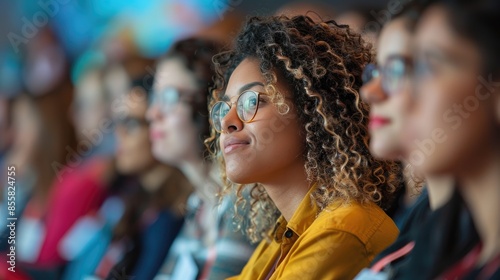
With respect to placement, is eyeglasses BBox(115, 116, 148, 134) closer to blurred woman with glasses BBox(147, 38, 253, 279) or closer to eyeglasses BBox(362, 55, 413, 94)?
blurred woman with glasses BBox(147, 38, 253, 279)

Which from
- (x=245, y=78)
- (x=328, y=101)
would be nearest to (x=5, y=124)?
(x=245, y=78)

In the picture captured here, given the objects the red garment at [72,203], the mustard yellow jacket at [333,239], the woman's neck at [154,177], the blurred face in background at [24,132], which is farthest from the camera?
the blurred face in background at [24,132]

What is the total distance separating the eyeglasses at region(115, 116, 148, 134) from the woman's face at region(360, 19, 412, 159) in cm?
152

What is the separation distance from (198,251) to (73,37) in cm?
123

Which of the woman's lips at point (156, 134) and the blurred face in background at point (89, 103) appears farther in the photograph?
the blurred face in background at point (89, 103)

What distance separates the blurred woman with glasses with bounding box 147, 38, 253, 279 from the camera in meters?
2.38

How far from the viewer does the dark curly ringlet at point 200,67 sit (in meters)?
2.42

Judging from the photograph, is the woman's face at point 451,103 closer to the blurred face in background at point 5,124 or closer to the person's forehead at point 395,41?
the person's forehead at point 395,41

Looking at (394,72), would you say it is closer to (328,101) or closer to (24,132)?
(328,101)

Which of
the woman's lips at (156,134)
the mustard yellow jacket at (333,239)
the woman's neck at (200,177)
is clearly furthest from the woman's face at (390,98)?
the woman's lips at (156,134)

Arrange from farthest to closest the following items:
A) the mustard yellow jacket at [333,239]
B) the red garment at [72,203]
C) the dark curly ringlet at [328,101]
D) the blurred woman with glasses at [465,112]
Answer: the red garment at [72,203]
the dark curly ringlet at [328,101]
the mustard yellow jacket at [333,239]
the blurred woman with glasses at [465,112]

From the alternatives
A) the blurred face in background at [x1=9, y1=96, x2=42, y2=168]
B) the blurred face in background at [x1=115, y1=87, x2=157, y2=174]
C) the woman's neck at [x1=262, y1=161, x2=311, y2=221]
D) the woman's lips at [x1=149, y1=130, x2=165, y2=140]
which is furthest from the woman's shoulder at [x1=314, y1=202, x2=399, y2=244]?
the blurred face in background at [x1=9, y1=96, x2=42, y2=168]

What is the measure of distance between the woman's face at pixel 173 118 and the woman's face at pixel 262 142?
0.69 meters

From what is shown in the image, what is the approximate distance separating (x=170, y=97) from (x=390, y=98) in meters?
1.38
